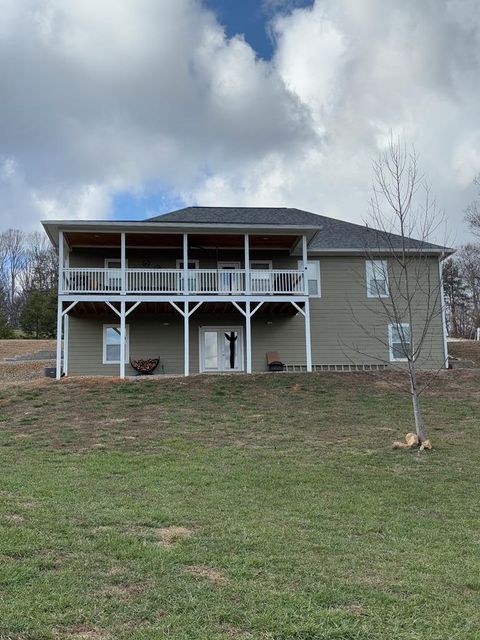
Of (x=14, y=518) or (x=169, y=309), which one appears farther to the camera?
(x=169, y=309)

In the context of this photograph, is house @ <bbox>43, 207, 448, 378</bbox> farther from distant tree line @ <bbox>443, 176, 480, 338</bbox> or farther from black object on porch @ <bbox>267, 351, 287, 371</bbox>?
distant tree line @ <bbox>443, 176, 480, 338</bbox>

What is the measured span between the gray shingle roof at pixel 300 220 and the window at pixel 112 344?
4.18 m

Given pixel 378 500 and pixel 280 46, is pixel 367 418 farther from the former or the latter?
pixel 280 46

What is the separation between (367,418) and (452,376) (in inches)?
248

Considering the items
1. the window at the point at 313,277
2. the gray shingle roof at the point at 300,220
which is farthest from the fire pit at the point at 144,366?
the window at the point at 313,277

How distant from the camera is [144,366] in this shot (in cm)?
1883

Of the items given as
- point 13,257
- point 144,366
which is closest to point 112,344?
point 144,366

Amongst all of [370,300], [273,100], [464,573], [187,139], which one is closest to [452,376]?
[370,300]

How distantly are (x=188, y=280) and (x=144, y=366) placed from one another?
3.52 m

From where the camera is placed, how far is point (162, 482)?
6.95 m

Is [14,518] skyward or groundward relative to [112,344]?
groundward

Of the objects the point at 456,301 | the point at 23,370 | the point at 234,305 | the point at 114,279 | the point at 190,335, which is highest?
the point at 456,301

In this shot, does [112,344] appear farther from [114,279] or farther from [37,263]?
[37,263]

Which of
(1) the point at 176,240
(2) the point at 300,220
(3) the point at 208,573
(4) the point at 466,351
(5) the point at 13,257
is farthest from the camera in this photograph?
(5) the point at 13,257
